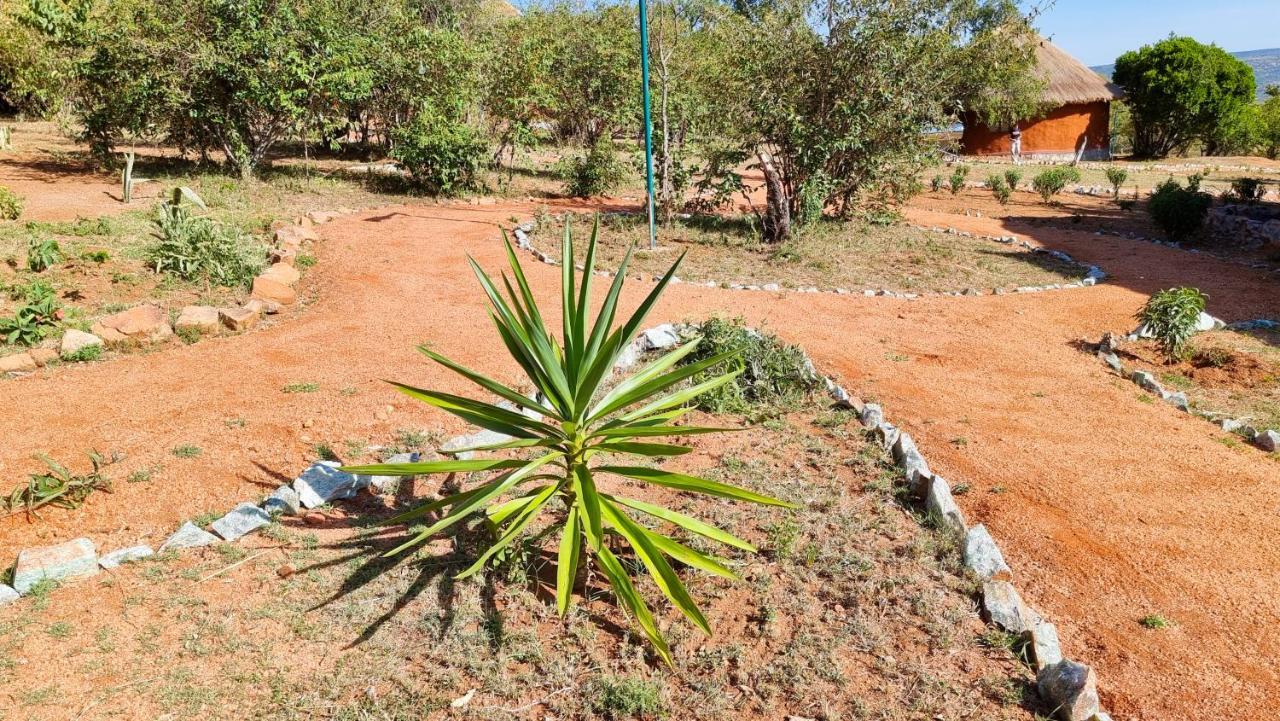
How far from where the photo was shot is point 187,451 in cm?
393

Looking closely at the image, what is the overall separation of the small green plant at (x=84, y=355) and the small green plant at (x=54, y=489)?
6.67ft

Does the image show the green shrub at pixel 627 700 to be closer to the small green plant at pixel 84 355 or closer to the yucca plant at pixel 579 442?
the yucca plant at pixel 579 442

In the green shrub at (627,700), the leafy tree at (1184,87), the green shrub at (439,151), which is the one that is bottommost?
the green shrub at (627,700)

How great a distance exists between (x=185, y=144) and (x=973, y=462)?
13391 millimetres

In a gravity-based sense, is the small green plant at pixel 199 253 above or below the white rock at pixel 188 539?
above

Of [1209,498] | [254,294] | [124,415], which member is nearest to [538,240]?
[254,294]

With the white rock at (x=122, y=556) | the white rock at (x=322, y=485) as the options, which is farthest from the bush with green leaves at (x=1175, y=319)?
the white rock at (x=122, y=556)

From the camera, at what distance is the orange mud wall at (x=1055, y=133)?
2228 centimetres

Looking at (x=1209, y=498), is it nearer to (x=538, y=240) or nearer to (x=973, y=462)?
(x=973, y=462)

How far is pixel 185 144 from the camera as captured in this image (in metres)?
12.4

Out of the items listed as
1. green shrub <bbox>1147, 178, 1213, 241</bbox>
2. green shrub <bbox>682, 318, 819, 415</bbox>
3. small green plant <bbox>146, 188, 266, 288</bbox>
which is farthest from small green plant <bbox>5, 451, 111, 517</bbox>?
green shrub <bbox>1147, 178, 1213, 241</bbox>

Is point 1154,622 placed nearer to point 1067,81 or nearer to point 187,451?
point 187,451

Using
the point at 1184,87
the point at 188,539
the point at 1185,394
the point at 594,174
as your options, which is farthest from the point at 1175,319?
the point at 1184,87

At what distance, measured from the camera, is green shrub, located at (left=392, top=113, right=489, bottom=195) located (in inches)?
479
